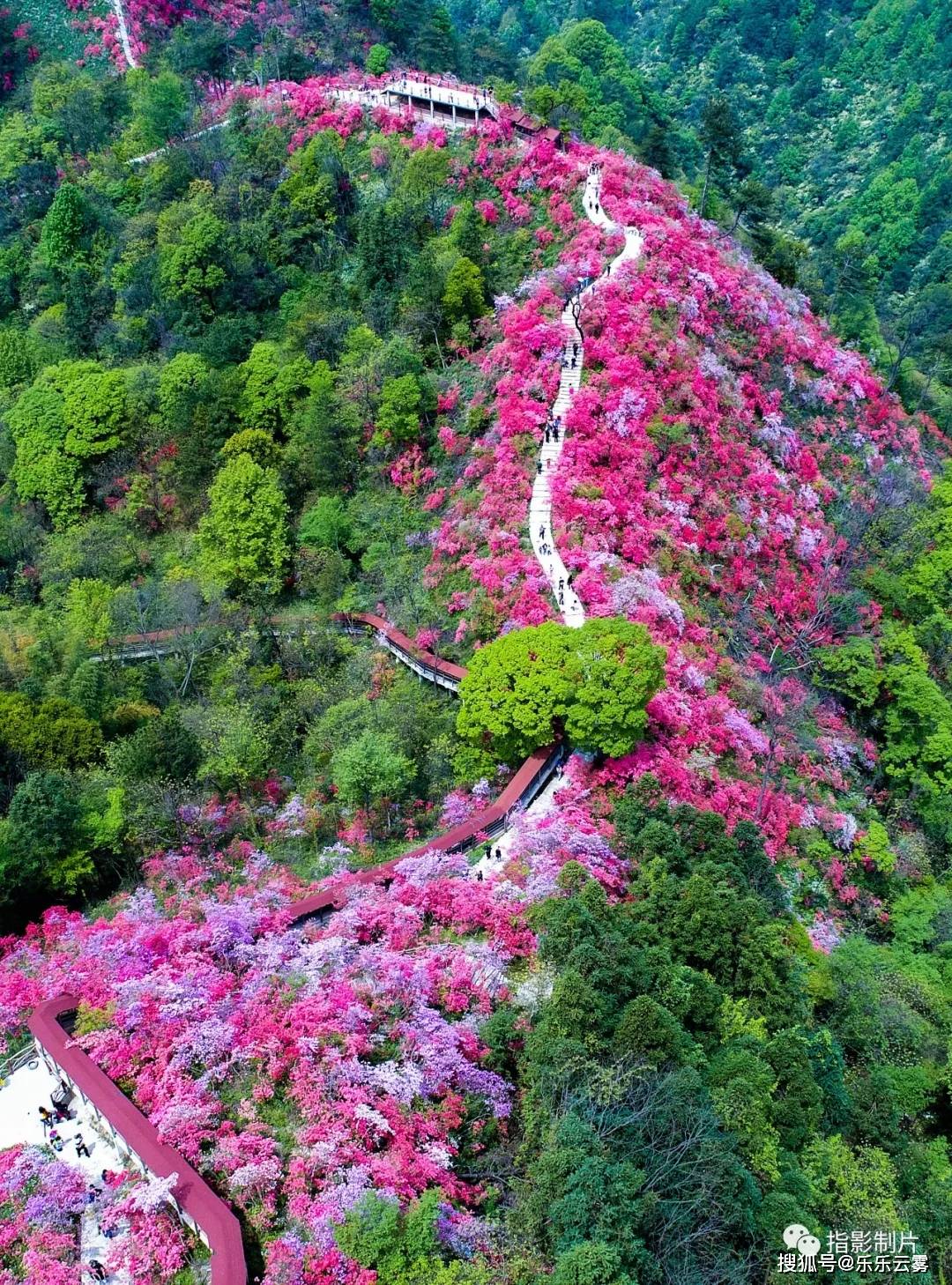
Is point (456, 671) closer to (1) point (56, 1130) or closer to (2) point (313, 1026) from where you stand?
(2) point (313, 1026)

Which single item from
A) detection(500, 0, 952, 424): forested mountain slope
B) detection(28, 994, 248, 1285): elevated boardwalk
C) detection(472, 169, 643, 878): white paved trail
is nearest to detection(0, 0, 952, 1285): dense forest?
detection(472, 169, 643, 878): white paved trail

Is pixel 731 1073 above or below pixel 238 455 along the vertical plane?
above

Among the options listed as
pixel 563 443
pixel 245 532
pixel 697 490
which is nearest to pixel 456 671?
pixel 563 443

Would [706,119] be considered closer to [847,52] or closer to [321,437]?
[321,437]

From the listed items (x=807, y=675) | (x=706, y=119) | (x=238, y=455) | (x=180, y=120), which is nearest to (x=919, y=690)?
(x=807, y=675)

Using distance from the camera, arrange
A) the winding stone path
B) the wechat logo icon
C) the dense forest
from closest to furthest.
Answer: the wechat logo icon → the dense forest → the winding stone path

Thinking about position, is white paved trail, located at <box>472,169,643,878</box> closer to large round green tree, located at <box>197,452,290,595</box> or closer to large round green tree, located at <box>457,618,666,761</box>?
large round green tree, located at <box>457,618,666,761</box>

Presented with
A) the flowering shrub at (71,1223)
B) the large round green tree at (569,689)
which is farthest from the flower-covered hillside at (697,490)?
the flowering shrub at (71,1223)

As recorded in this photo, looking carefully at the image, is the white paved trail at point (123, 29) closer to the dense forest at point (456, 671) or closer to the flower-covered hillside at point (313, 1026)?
the dense forest at point (456, 671)
